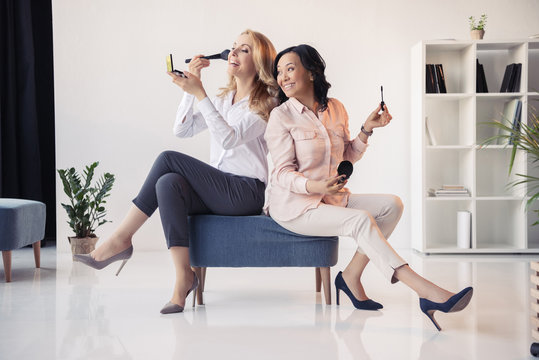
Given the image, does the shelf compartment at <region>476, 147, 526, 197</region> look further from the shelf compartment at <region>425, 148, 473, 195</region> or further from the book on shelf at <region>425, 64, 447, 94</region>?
the book on shelf at <region>425, 64, 447, 94</region>

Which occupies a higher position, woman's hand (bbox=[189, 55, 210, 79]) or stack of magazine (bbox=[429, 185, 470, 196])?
woman's hand (bbox=[189, 55, 210, 79])

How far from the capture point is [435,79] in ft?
15.1

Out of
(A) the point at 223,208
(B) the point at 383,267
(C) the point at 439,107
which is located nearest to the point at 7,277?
(A) the point at 223,208

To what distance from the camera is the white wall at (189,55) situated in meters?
4.87

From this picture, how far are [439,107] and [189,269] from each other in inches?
118

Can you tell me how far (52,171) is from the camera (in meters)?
5.40

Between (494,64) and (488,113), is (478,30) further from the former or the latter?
(488,113)

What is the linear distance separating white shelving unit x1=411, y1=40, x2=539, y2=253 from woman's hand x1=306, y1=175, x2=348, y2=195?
2.33m

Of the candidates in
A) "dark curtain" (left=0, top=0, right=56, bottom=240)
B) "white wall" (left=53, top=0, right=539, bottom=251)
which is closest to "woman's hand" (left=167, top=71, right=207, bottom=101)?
"white wall" (left=53, top=0, right=539, bottom=251)

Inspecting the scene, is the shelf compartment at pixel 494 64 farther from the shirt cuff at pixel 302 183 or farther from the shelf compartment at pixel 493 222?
the shirt cuff at pixel 302 183

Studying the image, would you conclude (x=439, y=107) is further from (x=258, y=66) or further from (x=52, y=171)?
(x=52, y=171)

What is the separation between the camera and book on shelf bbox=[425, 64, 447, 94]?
4617mm

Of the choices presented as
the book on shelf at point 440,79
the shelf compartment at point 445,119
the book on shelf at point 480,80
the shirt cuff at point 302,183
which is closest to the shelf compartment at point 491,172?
the shelf compartment at point 445,119

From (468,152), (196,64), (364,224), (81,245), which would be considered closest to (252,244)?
(364,224)
